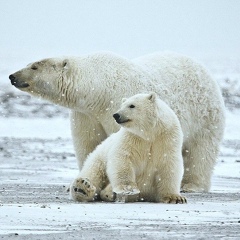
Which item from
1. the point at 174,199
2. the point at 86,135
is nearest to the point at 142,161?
the point at 174,199

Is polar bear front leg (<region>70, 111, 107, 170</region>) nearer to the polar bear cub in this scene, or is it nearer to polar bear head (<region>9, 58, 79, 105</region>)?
polar bear head (<region>9, 58, 79, 105</region>)

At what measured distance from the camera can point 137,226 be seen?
20.5ft

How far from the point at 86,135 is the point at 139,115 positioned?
2.18m

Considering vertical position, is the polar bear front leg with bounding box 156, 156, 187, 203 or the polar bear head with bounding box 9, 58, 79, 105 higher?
the polar bear head with bounding box 9, 58, 79, 105

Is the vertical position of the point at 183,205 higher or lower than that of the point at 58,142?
higher

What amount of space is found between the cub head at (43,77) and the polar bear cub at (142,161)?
2342 millimetres

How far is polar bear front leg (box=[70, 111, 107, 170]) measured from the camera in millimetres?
10555

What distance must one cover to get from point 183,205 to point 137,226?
1.71m

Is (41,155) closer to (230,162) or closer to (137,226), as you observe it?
(230,162)

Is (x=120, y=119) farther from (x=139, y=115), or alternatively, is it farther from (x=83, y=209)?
(x=83, y=209)

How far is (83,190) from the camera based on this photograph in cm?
821

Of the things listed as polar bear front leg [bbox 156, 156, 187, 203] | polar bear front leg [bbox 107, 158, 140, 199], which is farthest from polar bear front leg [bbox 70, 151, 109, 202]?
polar bear front leg [bbox 156, 156, 187, 203]

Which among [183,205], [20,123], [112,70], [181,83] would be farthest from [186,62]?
[20,123]

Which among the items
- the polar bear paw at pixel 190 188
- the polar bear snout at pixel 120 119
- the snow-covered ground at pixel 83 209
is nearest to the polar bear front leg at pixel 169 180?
the snow-covered ground at pixel 83 209
